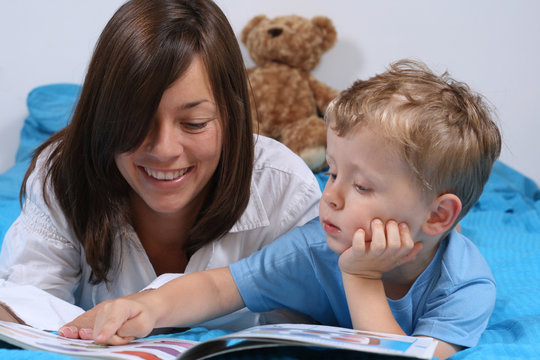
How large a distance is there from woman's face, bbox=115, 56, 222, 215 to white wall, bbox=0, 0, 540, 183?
4.85 ft

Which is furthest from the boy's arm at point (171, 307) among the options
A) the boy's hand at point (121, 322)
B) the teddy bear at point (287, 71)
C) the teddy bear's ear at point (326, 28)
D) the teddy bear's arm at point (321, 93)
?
the teddy bear's ear at point (326, 28)

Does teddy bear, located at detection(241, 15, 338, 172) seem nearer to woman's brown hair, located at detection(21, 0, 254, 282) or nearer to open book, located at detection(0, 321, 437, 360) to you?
woman's brown hair, located at detection(21, 0, 254, 282)

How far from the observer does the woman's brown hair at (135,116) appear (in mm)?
926

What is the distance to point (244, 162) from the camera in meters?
1.10

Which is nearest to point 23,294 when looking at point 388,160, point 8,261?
point 8,261

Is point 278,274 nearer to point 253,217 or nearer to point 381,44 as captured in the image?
point 253,217

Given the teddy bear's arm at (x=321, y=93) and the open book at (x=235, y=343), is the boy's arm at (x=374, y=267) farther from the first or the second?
the teddy bear's arm at (x=321, y=93)

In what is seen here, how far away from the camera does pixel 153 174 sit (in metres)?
1.01

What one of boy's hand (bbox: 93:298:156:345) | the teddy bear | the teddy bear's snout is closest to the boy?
boy's hand (bbox: 93:298:156:345)

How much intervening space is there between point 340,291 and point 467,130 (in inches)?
12.5

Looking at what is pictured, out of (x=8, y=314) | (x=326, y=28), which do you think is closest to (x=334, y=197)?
(x=8, y=314)

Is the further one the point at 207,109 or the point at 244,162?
the point at 244,162

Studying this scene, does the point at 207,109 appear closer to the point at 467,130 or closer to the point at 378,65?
the point at 467,130

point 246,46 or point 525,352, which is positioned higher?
point 246,46
